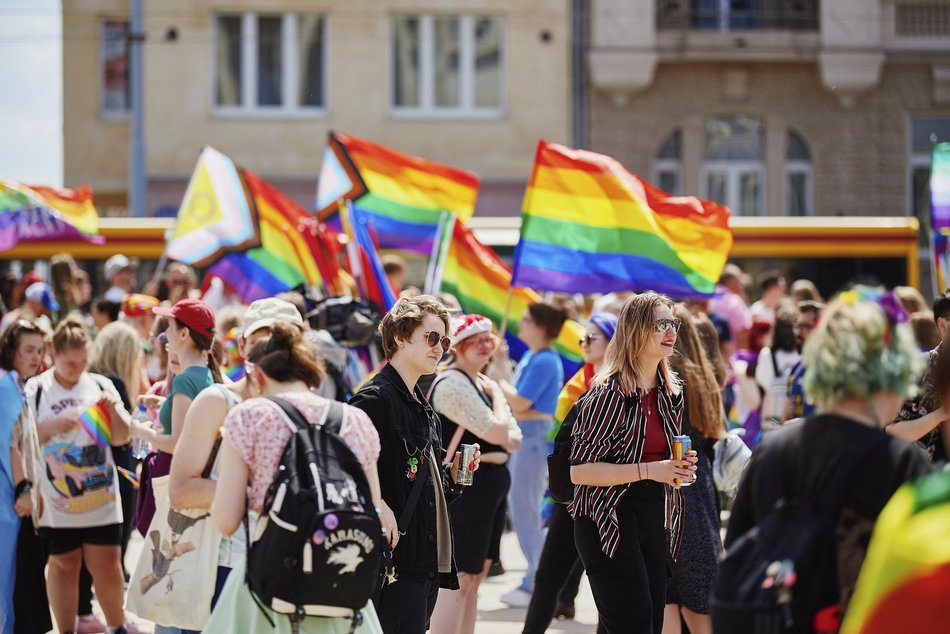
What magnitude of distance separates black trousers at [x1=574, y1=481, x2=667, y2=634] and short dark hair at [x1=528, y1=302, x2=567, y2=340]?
9.30ft

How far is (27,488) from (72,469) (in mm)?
424

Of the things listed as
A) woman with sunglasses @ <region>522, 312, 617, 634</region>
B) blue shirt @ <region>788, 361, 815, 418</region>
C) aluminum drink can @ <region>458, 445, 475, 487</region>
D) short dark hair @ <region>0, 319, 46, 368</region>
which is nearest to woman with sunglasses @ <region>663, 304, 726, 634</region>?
woman with sunglasses @ <region>522, 312, 617, 634</region>

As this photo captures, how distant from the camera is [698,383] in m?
6.57

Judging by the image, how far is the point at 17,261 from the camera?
17.7 m

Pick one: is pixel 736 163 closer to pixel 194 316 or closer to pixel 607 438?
pixel 607 438

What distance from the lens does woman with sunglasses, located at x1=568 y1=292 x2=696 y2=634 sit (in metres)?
5.89

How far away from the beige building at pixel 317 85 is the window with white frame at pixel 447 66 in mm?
19

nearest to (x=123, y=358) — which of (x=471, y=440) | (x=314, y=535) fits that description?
(x=471, y=440)

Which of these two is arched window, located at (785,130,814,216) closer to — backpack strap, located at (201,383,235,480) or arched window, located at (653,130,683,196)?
arched window, located at (653,130,683,196)

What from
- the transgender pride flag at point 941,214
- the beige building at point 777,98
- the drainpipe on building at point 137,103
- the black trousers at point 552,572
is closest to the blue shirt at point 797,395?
the black trousers at point 552,572

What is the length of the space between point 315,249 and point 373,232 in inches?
23.8

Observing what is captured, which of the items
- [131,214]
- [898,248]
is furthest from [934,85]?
[131,214]

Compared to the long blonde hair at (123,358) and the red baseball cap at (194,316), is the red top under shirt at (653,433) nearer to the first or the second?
the red baseball cap at (194,316)

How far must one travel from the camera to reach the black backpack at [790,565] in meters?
3.76
